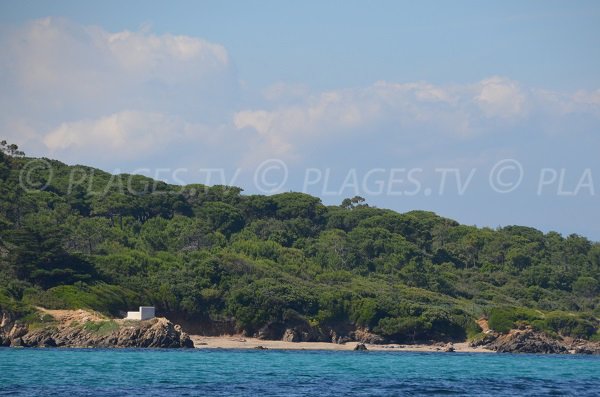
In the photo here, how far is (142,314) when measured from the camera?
3216 inches

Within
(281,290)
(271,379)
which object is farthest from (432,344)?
(271,379)

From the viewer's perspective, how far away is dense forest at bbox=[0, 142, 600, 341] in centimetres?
9331

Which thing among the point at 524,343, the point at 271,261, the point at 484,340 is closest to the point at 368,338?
the point at 484,340

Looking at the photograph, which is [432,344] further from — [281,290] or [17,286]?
[17,286]

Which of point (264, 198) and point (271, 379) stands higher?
point (264, 198)

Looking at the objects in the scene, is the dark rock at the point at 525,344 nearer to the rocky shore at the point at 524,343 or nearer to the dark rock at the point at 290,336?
the rocky shore at the point at 524,343

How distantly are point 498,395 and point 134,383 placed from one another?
17.4 m

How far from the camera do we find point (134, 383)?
167 ft

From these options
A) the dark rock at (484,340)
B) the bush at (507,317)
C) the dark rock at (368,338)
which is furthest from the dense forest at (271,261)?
the dark rock at (484,340)

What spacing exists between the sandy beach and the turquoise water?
9484 mm

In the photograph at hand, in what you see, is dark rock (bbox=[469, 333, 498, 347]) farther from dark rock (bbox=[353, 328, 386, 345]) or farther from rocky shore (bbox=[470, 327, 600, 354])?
A: dark rock (bbox=[353, 328, 386, 345])

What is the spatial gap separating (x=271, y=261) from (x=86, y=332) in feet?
132

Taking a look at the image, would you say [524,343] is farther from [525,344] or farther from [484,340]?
[484,340]

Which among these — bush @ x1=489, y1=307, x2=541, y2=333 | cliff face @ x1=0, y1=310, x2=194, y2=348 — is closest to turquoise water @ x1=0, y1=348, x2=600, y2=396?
cliff face @ x1=0, y1=310, x2=194, y2=348
